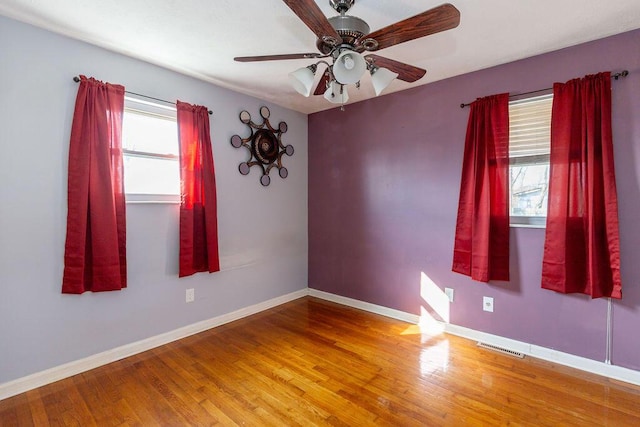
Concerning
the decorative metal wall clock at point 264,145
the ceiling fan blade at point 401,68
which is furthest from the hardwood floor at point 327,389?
the ceiling fan blade at point 401,68

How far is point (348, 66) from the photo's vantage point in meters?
1.54

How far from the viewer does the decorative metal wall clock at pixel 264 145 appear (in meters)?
3.30

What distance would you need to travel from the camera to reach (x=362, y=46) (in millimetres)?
1615

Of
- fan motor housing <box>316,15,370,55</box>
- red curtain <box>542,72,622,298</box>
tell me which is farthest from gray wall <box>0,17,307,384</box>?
red curtain <box>542,72,622,298</box>

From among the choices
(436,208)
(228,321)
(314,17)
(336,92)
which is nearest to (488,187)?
(436,208)

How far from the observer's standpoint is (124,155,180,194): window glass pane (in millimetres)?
2510

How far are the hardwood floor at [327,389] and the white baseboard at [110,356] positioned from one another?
58 mm

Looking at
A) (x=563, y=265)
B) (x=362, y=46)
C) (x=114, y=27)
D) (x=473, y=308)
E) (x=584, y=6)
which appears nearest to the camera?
(x=362, y=46)

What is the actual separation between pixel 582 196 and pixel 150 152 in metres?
3.43

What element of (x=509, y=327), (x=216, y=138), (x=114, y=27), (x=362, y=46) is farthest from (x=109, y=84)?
(x=509, y=327)

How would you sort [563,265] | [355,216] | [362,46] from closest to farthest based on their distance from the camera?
[362,46] → [563,265] → [355,216]

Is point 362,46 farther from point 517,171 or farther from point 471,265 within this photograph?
point 471,265

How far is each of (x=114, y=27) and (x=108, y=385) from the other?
2457mm

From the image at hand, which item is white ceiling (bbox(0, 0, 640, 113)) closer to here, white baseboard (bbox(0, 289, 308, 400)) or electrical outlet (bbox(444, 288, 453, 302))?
electrical outlet (bbox(444, 288, 453, 302))
